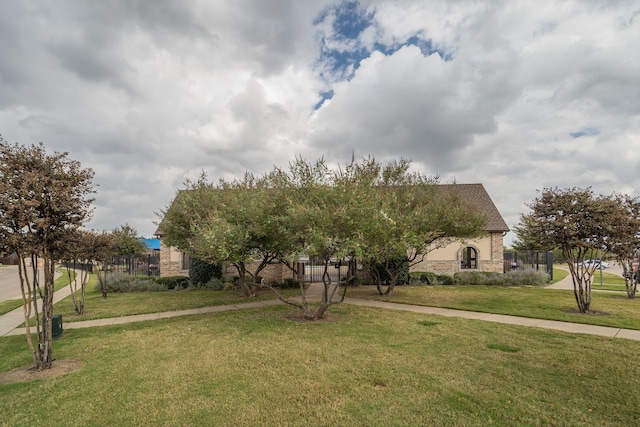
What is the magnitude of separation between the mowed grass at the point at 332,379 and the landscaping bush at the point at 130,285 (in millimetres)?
9977

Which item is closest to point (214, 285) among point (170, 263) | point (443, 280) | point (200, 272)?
point (200, 272)

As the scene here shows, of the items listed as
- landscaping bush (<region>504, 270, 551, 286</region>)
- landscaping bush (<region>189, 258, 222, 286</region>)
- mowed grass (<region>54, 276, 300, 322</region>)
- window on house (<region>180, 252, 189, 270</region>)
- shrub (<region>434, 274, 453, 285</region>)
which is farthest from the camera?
window on house (<region>180, 252, 189, 270</region>)

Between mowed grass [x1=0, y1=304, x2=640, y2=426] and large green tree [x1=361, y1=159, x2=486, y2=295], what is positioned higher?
large green tree [x1=361, y1=159, x2=486, y2=295]

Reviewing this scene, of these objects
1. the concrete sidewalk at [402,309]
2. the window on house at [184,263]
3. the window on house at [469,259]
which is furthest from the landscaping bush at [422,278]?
the window on house at [184,263]

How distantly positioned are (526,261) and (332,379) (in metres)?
24.4

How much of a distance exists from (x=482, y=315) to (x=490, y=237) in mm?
13996

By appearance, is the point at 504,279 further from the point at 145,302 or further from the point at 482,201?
the point at 145,302

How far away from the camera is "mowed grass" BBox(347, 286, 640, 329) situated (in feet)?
35.3

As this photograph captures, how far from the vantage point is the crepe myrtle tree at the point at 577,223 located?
436 inches

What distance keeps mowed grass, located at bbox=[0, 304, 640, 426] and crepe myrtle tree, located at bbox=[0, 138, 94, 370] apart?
1.56m

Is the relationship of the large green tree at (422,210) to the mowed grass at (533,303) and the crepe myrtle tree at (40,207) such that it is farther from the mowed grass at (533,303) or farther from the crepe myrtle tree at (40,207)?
the crepe myrtle tree at (40,207)

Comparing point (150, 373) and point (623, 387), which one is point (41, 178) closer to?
point (150, 373)

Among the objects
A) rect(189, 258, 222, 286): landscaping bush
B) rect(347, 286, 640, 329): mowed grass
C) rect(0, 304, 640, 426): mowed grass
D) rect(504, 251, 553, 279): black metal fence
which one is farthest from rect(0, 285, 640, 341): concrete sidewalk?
rect(504, 251, 553, 279): black metal fence

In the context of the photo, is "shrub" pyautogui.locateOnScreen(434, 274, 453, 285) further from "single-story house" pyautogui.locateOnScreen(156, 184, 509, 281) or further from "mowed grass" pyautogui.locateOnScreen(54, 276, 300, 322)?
"mowed grass" pyautogui.locateOnScreen(54, 276, 300, 322)
